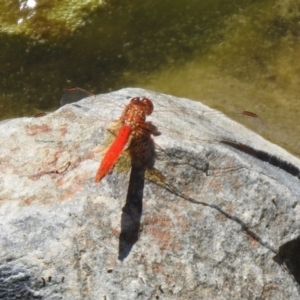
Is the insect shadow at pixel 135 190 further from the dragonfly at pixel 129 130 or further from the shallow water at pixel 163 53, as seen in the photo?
the shallow water at pixel 163 53

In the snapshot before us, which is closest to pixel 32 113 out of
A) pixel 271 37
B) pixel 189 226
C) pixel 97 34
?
pixel 97 34

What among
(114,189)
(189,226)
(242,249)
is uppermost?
(114,189)

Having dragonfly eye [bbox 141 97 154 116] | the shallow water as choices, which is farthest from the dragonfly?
the shallow water

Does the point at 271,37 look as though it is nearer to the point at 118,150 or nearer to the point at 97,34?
the point at 97,34

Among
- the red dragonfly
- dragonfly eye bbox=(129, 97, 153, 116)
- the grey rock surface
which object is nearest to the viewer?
the grey rock surface

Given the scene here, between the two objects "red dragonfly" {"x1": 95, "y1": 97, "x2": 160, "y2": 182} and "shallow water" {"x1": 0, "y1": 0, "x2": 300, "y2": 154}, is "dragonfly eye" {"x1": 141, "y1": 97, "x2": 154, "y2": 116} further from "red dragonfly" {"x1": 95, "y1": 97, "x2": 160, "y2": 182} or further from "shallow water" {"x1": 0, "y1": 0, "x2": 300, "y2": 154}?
"shallow water" {"x1": 0, "y1": 0, "x2": 300, "y2": 154}
